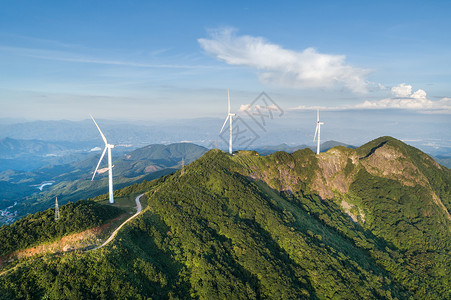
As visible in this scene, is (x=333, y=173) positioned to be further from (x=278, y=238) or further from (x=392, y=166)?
(x=278, y=238)

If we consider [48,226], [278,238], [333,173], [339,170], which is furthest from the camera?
[339,170]

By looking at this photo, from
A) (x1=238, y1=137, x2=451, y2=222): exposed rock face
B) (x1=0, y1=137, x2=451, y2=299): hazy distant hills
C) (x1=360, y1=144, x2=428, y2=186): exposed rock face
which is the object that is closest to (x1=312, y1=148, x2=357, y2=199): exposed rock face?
(x1=238, y1=137, x2=451, y2=222): exposed rock face

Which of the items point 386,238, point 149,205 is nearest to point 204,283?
point 149,205

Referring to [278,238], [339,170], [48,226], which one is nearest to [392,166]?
[339,170]

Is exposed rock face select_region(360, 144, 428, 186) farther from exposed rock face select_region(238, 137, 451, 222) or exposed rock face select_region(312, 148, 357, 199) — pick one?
exposed rock face select_region(312, 148, 357, 199)

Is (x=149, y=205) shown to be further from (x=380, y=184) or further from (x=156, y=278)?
(x=380, y=184)

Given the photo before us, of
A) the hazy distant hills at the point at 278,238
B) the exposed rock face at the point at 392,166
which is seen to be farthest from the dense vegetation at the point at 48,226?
the exposed rock face at the point at 392,166

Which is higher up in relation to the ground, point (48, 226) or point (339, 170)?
point (48, 226)
